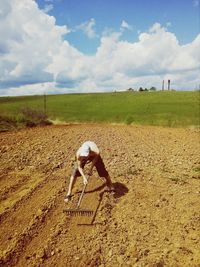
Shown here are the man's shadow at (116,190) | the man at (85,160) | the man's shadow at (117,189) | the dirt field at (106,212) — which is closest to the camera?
the dirt field at (106,212)

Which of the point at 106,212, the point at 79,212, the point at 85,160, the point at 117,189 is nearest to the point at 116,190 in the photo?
the point at 117,189

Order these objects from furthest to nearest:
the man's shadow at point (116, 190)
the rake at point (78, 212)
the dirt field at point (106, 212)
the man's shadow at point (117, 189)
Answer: the man's shadow at point (117, 189), the man's shadow at point (116, 190), the rake at point (78, 212), the dirt field at point (106, 212)

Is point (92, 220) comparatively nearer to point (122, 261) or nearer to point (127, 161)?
point (122, 261)

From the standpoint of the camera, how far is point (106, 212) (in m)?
8.23

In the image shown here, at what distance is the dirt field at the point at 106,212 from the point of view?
21.7 ft

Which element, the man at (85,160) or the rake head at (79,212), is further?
the man at (85,160)

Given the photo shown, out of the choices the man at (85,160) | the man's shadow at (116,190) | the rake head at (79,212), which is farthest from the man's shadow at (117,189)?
the rake head at (79,212)

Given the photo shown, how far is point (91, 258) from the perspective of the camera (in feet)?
21.3

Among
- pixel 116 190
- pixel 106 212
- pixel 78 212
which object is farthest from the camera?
pixel 116 190

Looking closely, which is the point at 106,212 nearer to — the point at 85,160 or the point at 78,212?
the point at 78,212

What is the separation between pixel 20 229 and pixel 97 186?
2.73 meters

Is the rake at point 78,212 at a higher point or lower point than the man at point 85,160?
lower

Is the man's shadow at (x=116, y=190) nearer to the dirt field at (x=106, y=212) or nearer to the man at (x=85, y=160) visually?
the dirt field at (x=106, y=212)

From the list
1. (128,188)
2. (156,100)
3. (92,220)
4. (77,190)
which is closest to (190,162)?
(128,188)
